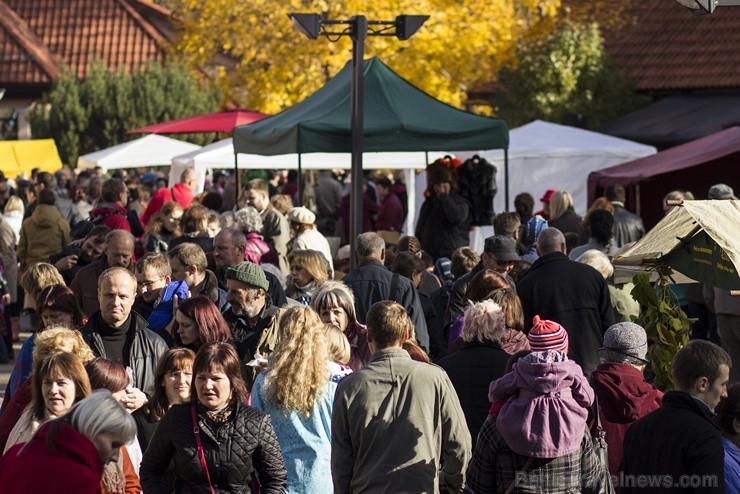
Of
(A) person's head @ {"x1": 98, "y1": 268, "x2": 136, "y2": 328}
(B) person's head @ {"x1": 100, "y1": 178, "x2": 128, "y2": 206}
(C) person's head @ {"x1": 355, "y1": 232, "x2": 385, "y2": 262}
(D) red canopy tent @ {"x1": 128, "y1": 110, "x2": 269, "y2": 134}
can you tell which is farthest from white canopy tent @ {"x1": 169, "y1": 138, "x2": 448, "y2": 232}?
(A) person's head @ {"x1": 98, "y1": 268, "x2": 136, "y2": 328}

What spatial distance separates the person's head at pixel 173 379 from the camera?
650 cm

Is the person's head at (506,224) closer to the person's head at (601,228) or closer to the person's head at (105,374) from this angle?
the person's head at (601,228)

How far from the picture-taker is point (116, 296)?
297 inches

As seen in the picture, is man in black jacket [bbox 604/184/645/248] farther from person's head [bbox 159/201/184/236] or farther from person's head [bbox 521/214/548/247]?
→ person's head [bbox 159/201/184/236]

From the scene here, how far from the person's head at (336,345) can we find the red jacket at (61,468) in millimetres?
2559

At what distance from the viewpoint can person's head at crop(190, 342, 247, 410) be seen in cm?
592

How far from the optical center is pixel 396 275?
30.9 ft

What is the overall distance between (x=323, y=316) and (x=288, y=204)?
695 cm

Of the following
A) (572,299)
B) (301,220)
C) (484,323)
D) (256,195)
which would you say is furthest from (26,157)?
(484,323)

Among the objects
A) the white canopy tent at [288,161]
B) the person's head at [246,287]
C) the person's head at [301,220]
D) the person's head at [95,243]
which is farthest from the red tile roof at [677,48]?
the person's head at [246,287]

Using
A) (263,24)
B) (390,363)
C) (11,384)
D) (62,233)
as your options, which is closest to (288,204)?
(62,233)

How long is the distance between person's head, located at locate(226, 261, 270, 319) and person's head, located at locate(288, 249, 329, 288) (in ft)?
4.21

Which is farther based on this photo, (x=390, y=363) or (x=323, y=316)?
(x=323, y=316)

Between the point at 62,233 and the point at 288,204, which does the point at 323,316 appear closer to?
the point at 288,204
